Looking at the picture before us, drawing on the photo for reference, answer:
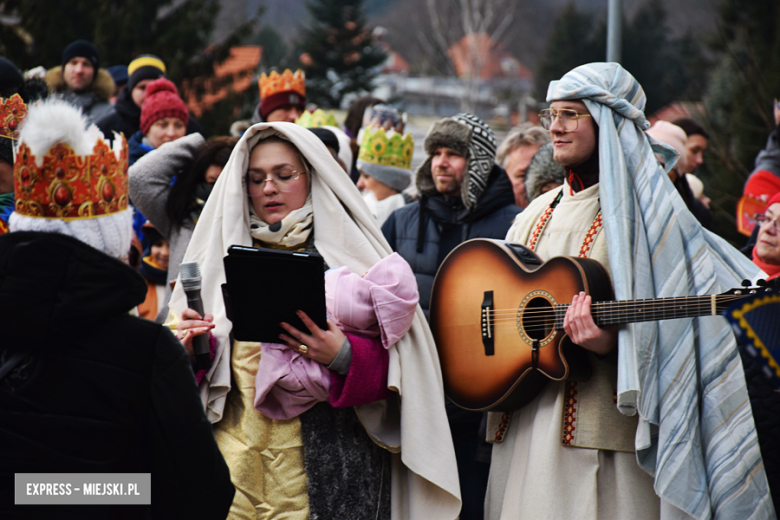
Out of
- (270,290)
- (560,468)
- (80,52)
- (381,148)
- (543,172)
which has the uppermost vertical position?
(80,52)

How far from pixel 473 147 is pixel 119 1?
1008 cm

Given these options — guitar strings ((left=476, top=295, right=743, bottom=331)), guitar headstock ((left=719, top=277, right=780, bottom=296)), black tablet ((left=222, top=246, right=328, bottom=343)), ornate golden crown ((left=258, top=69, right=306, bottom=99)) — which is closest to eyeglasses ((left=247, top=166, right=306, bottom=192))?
black tablet ((left=222, top=246, right=328, bottom=343))

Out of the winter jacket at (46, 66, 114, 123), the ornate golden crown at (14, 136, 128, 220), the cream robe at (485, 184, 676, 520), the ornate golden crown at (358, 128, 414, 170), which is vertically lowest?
the cream robe at (485, 184, 676, 520)

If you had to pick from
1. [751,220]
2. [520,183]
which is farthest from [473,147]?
[751,220]

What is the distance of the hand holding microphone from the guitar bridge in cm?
119

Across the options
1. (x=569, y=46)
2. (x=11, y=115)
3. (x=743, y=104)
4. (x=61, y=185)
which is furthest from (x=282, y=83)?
(x=569, y=46)

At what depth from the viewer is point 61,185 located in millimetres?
2021


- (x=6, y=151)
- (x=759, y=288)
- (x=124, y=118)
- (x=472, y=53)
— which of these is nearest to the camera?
(x=759, y=288)

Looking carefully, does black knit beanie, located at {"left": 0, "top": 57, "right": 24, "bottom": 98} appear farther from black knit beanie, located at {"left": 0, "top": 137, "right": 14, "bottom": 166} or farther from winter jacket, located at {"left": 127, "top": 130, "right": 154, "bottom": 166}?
winter jacket, located at {"left": 127, "top": 130, "right": 154, "bottom": 166}

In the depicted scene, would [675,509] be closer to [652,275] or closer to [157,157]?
[652,275]

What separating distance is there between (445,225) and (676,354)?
1744 mm

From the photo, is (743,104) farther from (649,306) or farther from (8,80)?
(8,80)

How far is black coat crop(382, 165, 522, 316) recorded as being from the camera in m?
4.30

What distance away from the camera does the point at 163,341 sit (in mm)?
2010
